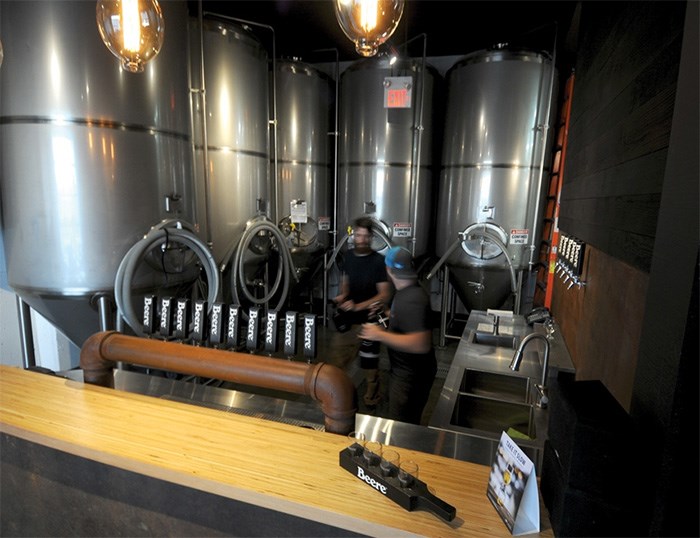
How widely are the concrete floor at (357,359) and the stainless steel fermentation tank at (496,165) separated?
744 millimetres

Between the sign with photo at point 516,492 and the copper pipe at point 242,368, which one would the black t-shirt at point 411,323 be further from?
the sign with photo at point 516,492

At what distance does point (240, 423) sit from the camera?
123 centimetres

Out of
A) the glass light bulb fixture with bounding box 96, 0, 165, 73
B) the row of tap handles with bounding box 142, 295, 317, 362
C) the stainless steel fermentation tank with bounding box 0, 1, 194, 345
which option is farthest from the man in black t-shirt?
the glass light bulb fixture with bounding box 96, 0, 165, 73

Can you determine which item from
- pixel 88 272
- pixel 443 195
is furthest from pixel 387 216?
pixel 88 272

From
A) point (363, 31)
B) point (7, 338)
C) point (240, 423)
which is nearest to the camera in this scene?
point (240, 423)

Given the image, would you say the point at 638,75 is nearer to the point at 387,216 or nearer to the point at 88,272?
the point at 88,272

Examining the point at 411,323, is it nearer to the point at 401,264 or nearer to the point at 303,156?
the point at 401,264

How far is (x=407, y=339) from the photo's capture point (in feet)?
7.93

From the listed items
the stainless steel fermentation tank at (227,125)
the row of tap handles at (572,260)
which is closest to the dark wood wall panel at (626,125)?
the row of tap handles at (572,260)

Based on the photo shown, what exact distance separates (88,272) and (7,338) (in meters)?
1.26

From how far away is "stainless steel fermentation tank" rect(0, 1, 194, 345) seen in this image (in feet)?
7.32

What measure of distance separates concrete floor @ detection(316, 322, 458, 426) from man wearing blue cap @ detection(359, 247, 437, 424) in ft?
2.93

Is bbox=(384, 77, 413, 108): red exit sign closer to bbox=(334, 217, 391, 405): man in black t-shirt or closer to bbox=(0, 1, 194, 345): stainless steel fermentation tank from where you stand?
bbox=(334, 217, 391, 405): man in black t-shirt

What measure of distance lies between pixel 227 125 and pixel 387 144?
6.02 ft
